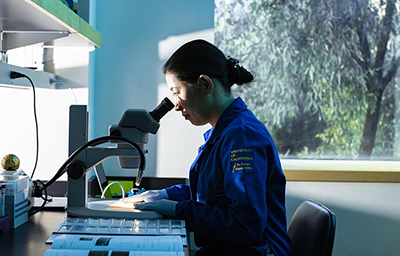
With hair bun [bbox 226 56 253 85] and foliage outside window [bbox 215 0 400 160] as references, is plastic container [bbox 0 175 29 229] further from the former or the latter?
foliage outside window [bbox 215 0 400 160]

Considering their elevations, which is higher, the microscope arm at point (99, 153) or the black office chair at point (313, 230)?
the microscope arm at point (99, 153)

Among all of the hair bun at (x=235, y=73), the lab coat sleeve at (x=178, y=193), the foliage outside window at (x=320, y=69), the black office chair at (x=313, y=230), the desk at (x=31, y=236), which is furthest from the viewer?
the foliage outside window at (x=320, y=69)

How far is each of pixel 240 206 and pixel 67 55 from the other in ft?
4.89

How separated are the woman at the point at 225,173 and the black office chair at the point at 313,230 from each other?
0.35ft

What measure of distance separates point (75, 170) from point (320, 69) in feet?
6.55

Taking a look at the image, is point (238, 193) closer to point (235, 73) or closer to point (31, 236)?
point (235, 73)

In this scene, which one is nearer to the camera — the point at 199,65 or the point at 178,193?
the point at 199,65

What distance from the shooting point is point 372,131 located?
2.87 metres

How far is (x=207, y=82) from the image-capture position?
134 centimetres

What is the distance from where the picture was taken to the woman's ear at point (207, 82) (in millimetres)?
1326

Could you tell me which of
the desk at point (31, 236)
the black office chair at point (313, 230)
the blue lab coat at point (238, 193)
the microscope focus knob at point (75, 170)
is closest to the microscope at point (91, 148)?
the microscope focus knob at point (75, 170)

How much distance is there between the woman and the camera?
1.14 m

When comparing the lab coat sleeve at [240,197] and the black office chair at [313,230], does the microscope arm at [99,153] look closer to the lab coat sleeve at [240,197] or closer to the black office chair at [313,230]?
the lab coat sleeve at [240,197]

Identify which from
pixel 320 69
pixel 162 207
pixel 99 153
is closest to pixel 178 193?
pixel 162 207
